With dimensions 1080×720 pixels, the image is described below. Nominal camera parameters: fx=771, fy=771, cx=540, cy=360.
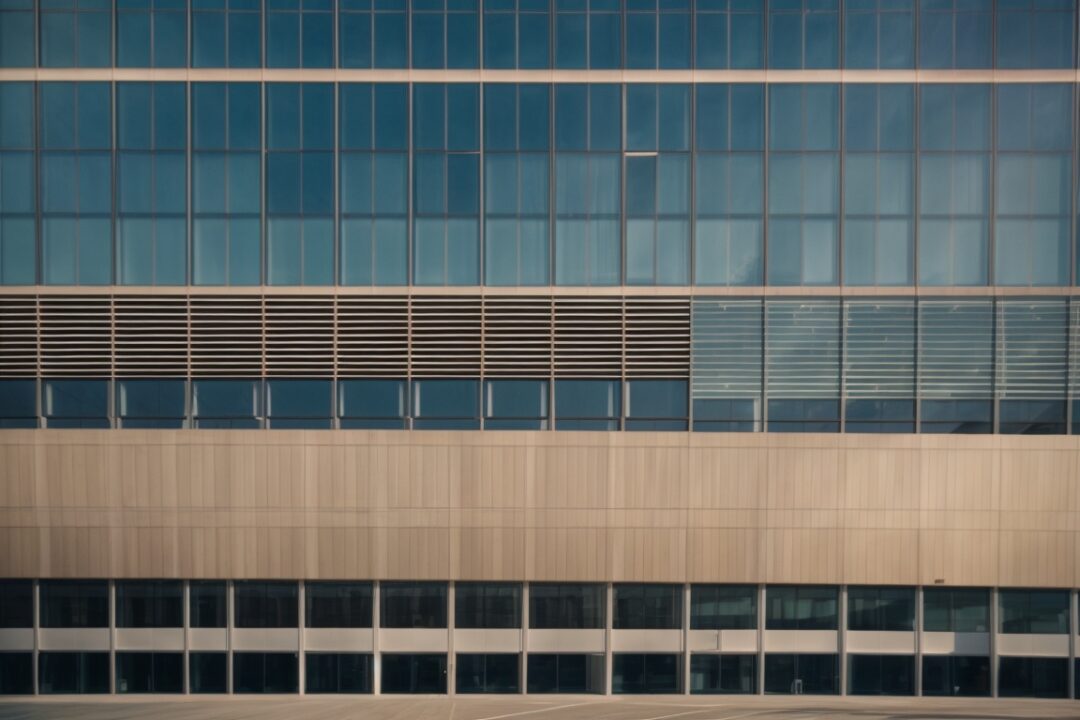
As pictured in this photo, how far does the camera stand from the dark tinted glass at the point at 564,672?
2092 centimetres

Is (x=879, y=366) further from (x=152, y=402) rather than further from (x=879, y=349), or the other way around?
(x=152, y=402)

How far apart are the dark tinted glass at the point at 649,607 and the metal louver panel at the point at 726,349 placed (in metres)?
5.39

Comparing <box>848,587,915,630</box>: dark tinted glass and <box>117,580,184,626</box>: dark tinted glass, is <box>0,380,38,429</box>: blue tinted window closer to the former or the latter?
<box>117,580,184,626</box>: dark tinted glass

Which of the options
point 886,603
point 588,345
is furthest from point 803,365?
point 886,603

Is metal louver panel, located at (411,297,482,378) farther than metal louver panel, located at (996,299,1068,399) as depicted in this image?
No

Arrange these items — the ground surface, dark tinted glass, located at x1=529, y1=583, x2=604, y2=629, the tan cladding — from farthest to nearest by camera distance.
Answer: dark tinted glass, located at x1=529, y1=583, x2=604, y2=629 < the tan cladding < the ground surface

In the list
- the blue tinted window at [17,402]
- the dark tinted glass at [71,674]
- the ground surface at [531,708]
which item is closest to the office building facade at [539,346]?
the dark tinted glass at [71,674]

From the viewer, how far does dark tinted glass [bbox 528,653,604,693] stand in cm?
2092

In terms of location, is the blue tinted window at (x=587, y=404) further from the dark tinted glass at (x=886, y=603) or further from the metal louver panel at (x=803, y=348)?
the dark tinted glass at (x=886, y=603)

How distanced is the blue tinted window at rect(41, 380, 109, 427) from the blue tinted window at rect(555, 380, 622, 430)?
483 inches

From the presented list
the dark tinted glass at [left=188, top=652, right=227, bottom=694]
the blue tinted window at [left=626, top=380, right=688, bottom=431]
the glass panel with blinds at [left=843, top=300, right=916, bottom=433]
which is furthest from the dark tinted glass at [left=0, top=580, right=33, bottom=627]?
the glass panel with blinds at [left=843, top=300, right=916, bottom=433]

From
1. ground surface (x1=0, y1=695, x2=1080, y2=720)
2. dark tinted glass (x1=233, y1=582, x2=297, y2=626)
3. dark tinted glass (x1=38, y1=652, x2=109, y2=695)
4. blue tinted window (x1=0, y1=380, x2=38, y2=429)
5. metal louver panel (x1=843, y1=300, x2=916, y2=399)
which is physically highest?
metal louver panel (x1=843, y1=300, x2=916, y2=399)

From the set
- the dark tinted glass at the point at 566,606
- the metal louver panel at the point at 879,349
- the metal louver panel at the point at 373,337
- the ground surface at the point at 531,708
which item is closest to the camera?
the ground surface at the point at 531,708

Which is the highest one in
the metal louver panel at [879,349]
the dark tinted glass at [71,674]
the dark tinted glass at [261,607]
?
the metal louver panel at [879,349]
